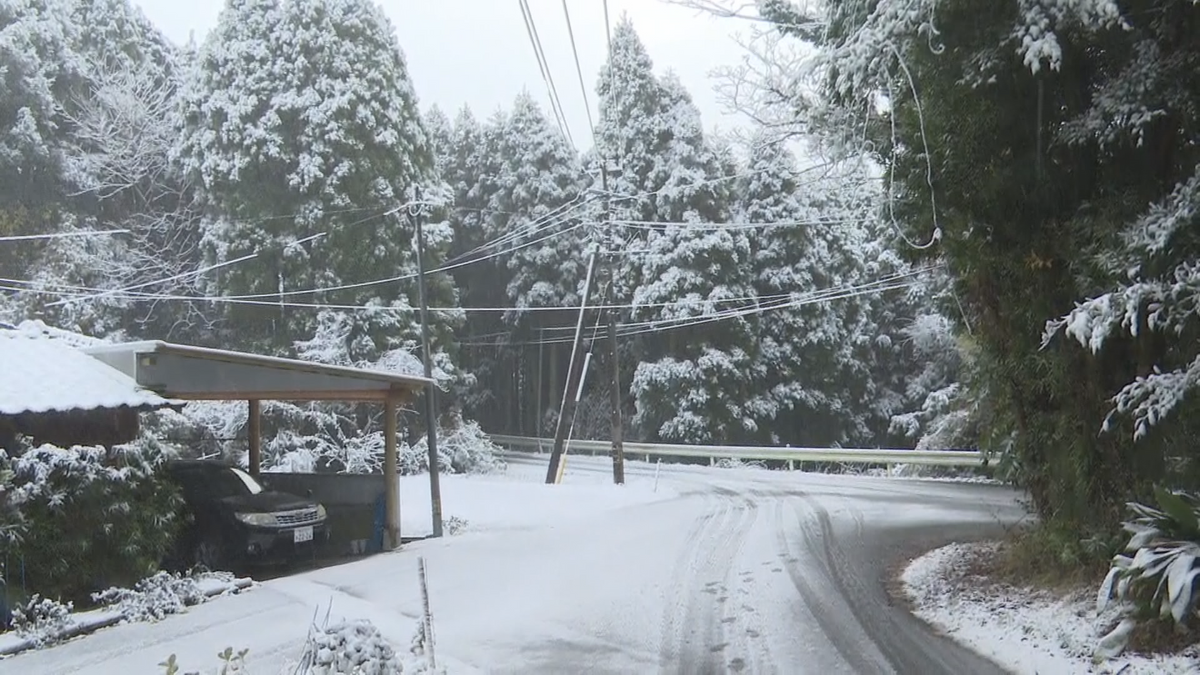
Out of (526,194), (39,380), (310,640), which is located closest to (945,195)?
(310,640)

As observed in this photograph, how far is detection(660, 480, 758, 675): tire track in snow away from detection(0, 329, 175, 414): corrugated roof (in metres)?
5.70

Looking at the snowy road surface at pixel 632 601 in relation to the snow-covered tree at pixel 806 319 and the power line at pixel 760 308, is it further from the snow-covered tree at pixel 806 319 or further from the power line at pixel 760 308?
the snow-covered tree at pixel 806 319

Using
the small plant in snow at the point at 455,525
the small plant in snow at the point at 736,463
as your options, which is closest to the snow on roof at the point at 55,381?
the small plant in snow at the point at 455,525

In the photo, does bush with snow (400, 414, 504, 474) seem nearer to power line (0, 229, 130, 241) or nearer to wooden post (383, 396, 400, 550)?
power line (0, 229, 130, 241)

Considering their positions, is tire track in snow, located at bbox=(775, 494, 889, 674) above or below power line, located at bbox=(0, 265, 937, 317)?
below

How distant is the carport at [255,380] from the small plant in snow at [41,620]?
9.53 ft

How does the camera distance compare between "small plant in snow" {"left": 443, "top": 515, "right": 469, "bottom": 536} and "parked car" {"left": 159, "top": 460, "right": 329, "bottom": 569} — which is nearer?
"parked car" {"left": 159, "top": 460, "right": 329, "bottom": 569}

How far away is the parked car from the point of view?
1121cm

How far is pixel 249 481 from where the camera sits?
40.8 feet

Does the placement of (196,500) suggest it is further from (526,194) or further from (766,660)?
(526,194)

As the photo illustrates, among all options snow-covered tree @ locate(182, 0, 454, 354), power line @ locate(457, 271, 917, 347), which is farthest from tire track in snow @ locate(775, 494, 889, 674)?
power line @ locate(457, 271, 917, 347)

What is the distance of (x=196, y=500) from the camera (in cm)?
1148

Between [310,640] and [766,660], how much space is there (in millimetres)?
3116

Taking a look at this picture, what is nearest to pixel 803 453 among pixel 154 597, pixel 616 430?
pixel 616 430
